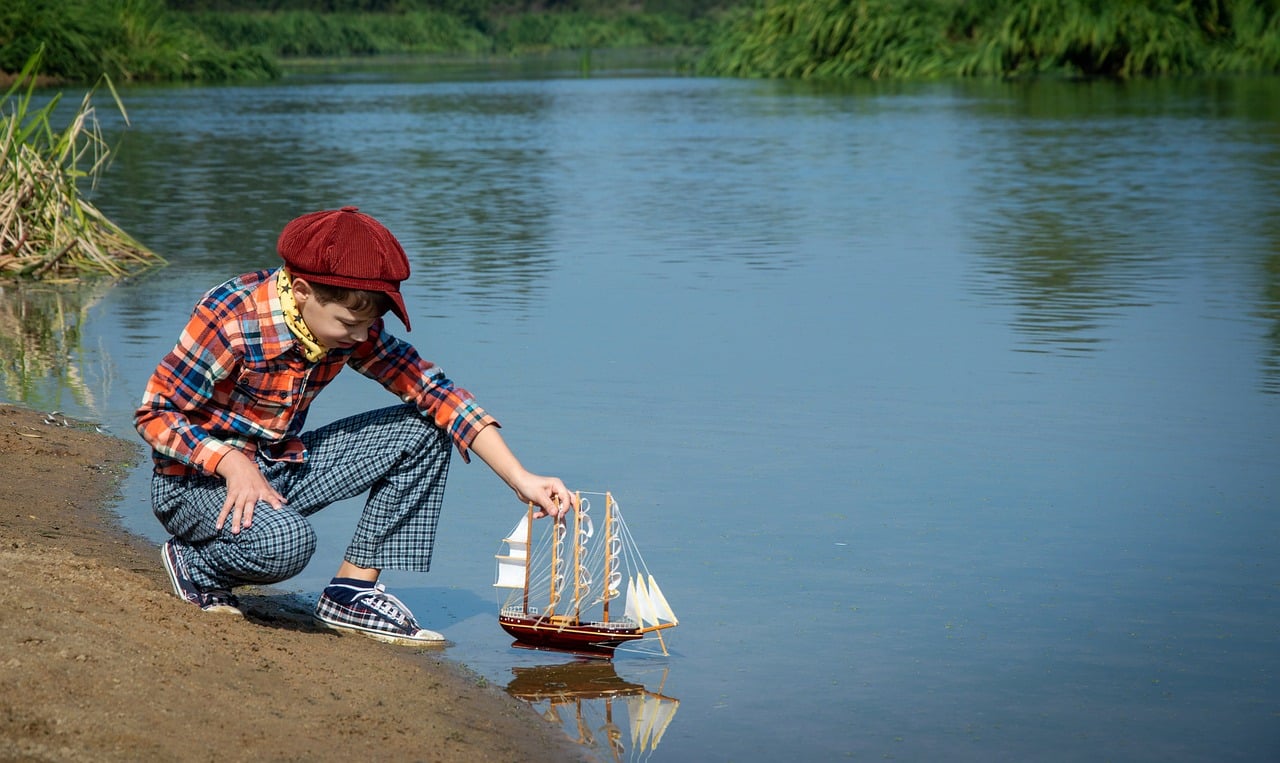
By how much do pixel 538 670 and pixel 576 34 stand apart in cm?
7312

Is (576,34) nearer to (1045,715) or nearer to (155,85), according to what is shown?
(155,85)

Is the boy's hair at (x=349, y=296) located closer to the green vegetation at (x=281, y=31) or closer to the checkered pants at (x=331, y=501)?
the checkered pants at (x=331, y=501)

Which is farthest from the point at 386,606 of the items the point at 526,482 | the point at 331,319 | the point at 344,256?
the point at 344,256

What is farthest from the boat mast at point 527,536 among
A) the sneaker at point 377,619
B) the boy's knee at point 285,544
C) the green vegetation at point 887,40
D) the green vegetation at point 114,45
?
the green vegetation at point 887,40

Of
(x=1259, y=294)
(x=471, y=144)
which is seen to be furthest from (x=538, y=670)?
(x=471, y=144)

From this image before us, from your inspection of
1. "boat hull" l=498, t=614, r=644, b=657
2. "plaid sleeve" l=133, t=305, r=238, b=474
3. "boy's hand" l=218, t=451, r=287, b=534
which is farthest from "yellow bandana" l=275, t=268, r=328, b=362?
"boat hull" l=498, t=614, r=644, b=657

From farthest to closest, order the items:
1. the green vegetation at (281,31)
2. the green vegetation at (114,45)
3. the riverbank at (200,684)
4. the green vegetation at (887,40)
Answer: the green vegetation at (281,31) → the green vegetation at (114,45) → the green vegetation at (887,40) → the riverbank at (200,684)

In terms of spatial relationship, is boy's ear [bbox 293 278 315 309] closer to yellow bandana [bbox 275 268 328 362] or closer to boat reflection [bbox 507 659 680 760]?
yellow bandana [bbox 275 268 328 362]

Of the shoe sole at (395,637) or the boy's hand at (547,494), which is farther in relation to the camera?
the shoe sole at (395,637)

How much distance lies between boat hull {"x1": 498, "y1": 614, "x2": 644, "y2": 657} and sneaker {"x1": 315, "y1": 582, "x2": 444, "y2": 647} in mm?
202

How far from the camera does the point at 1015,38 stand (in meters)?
34.4

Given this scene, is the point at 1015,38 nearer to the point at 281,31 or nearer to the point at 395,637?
the point at 281,31

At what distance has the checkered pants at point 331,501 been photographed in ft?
12.6

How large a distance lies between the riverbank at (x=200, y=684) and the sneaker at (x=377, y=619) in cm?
5
